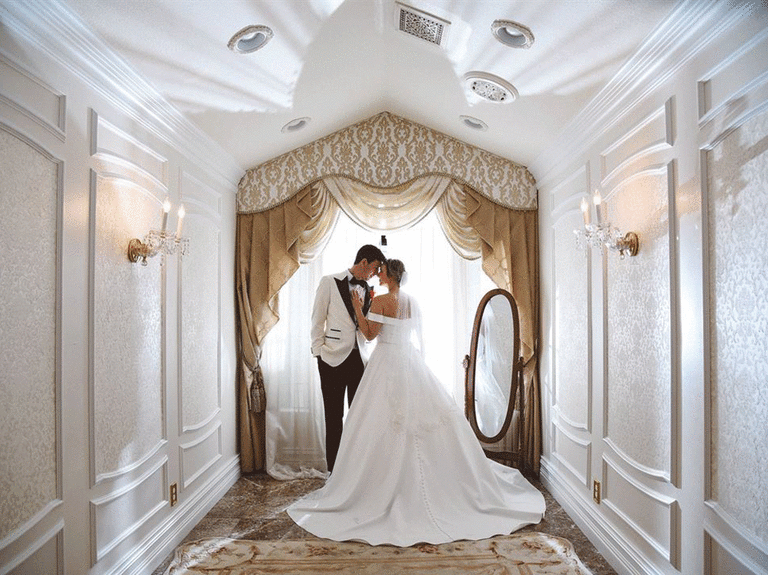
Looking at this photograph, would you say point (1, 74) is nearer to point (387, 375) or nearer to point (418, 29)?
point (418, 29)

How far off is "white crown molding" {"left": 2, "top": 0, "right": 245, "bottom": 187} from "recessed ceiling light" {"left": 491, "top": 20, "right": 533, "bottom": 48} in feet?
5.26

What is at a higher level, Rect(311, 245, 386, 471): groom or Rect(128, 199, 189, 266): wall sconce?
Rect(128, 199, 189, 266): wall sconce

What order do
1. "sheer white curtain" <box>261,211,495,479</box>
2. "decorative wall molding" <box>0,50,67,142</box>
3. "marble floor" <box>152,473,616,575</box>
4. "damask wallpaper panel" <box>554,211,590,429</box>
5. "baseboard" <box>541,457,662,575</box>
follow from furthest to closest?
"sheer white curtain" <box>261,211,495,479</box> → "damask wallpaper panel" <box>554,211,590,429</box> → "marble floor" <box>152,473,616,575</box> → "baseboard" <box>541,457,662,575</box> → "decorative wall molding" <box>0,50,67,142</box>

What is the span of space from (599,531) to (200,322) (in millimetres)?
2537

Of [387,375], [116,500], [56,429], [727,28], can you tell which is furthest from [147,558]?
[727,28]

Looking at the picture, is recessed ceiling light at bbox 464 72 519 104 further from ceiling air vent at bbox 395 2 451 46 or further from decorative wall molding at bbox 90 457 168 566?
decorative wall molding at bbox 90 457 168 566

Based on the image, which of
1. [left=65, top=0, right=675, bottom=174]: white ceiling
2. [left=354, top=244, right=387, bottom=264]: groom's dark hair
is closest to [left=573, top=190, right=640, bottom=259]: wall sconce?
[left=65, top=0, right=675, bottom=174]: white ceiling

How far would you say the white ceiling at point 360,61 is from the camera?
7.20 ft

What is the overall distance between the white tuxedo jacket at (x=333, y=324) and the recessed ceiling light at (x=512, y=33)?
6.43ft

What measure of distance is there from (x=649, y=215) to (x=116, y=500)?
2.57 meters

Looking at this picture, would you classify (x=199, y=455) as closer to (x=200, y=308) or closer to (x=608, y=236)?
(x=200, y=308)

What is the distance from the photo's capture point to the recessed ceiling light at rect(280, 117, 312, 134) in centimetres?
376

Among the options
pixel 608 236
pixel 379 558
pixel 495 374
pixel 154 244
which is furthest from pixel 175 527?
pixel 608 236

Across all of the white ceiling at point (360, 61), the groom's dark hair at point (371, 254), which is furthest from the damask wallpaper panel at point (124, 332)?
the groom's dark hair at point (371, 254)
